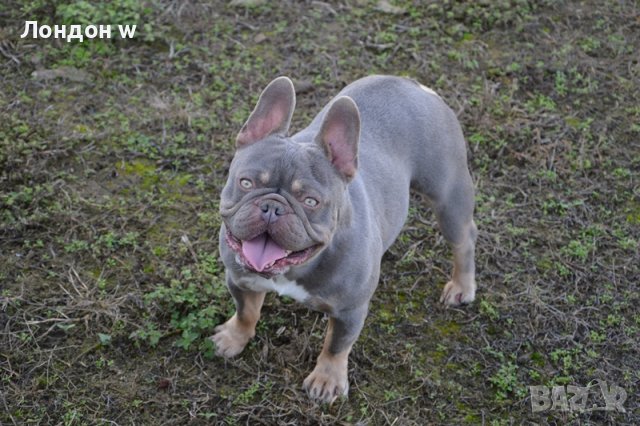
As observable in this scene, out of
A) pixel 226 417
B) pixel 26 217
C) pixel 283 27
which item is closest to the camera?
pixel 226 417

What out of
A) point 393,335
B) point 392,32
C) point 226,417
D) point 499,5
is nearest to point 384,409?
point 393,335

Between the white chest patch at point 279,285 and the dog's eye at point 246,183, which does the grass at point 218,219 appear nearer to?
the white chest patch at point 279,285

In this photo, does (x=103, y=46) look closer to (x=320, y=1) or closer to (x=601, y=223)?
(x=320, y=1)

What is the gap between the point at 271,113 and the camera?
4.16 m

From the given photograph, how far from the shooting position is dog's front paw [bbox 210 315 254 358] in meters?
4.91

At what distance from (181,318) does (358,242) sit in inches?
58.8

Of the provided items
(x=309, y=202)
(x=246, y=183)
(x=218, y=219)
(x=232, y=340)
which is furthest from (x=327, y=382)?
(x=218, y=219)

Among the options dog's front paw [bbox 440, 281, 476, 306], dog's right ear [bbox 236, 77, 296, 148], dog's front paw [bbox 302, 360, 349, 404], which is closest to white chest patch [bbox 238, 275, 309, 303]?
dog's front paw [bbox 302, 360, 349, 404]

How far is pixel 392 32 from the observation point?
25.0ft

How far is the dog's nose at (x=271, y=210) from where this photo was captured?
371 cm

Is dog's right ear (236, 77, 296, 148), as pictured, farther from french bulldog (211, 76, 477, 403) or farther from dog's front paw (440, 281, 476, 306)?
dog's front paw (440, 281, 476, 306)

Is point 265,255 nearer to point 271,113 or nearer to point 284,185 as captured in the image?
point 284,185

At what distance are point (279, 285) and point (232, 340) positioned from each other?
2.77 ft

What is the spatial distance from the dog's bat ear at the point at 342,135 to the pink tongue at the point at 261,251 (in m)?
0.55
